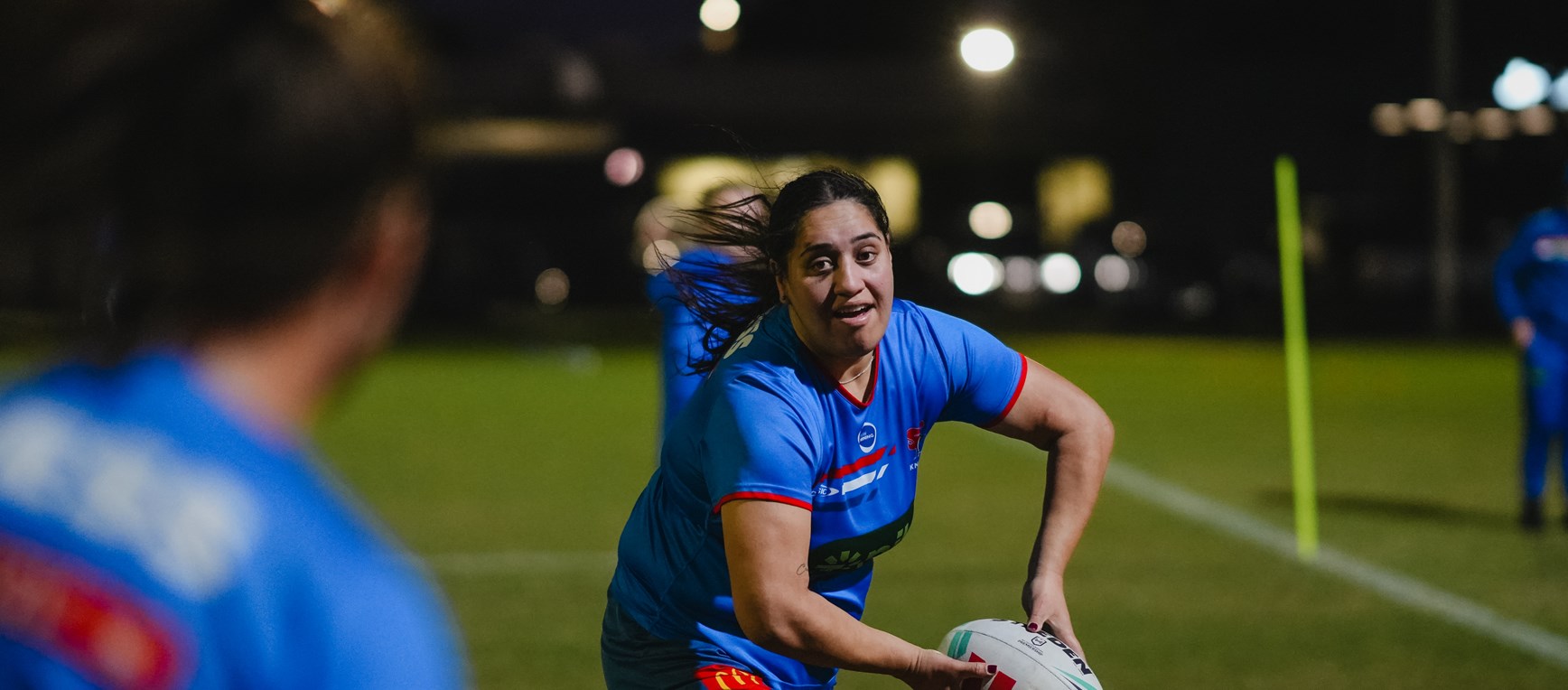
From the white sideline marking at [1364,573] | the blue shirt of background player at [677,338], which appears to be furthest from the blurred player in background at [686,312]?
the white sideline marking at [1364,573]

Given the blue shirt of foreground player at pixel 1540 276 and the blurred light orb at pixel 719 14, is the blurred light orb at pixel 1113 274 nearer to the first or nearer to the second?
the blurred light orb at pixel 719 14

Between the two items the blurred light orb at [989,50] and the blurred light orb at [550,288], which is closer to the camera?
the blurred light orb at [989,50]

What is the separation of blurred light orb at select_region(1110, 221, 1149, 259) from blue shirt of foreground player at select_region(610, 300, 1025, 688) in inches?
1267

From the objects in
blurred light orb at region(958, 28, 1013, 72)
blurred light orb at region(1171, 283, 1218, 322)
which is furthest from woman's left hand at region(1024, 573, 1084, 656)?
blurred light orb at region(1171, 283, 1218, 322)

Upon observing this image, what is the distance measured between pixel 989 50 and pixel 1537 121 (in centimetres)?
2346

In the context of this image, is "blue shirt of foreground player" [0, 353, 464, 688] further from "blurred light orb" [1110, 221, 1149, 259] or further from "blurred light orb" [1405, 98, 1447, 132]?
"blurred light orb" [1110, 221, 1149, 259]

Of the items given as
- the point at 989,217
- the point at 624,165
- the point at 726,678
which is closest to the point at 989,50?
the point at 726,678

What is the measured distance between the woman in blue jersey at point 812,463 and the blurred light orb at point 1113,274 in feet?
103

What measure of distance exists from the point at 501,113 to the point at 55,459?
34715mm

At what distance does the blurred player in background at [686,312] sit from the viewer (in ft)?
13.5

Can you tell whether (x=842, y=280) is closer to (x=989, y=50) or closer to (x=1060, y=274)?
(x=989, y=50)

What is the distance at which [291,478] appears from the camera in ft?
3.80

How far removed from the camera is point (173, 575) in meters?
1.08

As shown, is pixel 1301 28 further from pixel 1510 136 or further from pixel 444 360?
pixel 444 360
